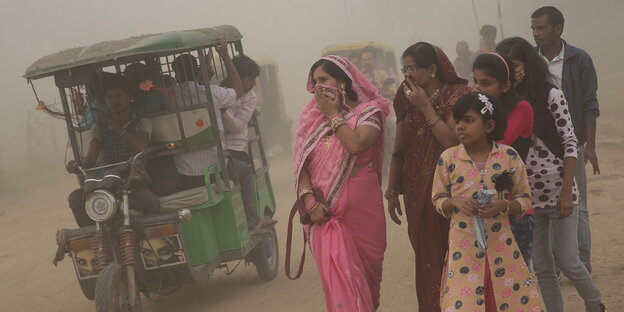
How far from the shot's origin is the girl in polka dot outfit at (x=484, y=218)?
149 inches

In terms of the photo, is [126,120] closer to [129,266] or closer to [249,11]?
[129,266]

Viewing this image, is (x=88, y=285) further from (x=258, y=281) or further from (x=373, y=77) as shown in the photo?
(x=373, y=77)

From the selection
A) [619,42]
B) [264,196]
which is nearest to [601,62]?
[619,42]

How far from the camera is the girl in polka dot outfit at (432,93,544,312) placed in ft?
12.4

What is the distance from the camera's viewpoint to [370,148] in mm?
4617

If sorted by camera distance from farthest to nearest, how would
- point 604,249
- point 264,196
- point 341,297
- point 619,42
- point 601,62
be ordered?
1. point 619,42
2. point 601,62
3. point 264,196
4. point 604,249
5. point 341,297

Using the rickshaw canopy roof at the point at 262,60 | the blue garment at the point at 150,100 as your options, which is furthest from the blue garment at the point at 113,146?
the rickshaw canopy roof at the point at 262,60

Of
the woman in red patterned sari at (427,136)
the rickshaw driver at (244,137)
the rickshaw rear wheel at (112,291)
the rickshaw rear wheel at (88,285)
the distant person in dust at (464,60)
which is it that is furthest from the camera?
the distant person in dust at (464,60)

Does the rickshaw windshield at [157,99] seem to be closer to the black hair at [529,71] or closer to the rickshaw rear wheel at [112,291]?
the rickshaw rear wheel at [112,291]

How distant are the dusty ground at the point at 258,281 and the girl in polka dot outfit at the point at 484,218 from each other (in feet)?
5.71

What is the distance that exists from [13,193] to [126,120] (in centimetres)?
1085

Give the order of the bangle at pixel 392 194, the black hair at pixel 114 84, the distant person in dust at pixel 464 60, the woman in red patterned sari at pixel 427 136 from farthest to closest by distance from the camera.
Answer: the distant person in dust at pixel 464 60, the black hair at pixel 114 84, the bangle at pixel 392 194, the woman in red patterned sari at pixel 427 136

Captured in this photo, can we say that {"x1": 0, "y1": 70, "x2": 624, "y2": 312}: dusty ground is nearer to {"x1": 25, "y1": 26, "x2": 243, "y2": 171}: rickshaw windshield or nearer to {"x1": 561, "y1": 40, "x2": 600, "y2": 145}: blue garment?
{"x1": 561, "y1": 40, "x2": 600, "y2": 145}: blue garment

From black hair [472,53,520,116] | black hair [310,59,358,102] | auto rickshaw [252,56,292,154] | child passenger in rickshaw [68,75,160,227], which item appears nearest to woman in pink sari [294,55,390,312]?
black hair [310,59,358,102]
